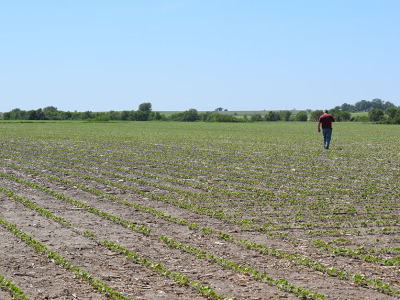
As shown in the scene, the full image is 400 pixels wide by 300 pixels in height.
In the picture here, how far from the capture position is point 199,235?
382 inches

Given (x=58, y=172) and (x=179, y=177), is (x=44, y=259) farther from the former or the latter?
(x=58, y=172)

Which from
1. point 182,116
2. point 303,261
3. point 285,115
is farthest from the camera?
point 182,116

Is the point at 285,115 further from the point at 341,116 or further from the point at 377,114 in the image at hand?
the point at 377,114

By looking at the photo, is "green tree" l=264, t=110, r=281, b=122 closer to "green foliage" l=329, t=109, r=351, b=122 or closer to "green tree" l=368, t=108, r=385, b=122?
"green foliage" l=329, t=109, r=351, b=122

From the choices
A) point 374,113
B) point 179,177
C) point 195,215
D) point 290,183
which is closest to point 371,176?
point 290,183

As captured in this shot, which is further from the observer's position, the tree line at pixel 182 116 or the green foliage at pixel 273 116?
the green foliage at pixel 273 116

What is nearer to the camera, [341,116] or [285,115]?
[341,116]

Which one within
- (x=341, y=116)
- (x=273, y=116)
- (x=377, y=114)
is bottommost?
(x=341, y=116)

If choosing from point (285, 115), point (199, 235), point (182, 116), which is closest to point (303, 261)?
point (199, 235)

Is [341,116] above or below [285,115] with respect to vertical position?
below

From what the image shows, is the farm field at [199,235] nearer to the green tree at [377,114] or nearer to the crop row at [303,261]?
the crop row at [303,261]

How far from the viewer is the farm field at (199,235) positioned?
7.00 metres

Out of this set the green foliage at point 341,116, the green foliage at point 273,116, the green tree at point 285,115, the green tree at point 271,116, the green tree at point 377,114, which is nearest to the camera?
the green tree at point 377,114

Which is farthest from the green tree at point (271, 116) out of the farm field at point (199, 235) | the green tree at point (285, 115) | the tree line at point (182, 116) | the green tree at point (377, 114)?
the farm field at point (199, 235)
